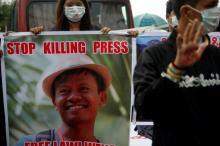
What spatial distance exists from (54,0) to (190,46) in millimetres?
5439

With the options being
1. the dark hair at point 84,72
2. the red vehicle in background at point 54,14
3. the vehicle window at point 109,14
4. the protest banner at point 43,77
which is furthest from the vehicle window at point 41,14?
the dark hair at point 84,72

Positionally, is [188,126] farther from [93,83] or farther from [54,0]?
[54,0]

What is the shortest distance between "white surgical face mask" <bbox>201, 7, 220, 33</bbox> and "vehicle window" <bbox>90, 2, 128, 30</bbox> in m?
4.91

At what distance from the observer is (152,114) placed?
215 cm

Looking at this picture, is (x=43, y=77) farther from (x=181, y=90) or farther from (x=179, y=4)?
(x=181, y=90)

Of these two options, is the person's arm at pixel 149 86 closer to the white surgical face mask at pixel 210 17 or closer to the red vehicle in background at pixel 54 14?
the white surgical face mask at pixel 210 17

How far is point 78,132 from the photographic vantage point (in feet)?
14.5

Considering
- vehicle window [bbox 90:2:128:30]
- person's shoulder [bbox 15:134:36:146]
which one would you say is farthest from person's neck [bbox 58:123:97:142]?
vehicle window [bbox 90:2:128:30]

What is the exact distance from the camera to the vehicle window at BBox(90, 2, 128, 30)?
727cm

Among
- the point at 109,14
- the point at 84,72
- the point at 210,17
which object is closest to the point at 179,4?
the point at 210,17

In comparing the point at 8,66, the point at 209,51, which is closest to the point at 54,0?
the point at 8,66

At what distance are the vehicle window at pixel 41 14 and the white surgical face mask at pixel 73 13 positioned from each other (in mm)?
2225

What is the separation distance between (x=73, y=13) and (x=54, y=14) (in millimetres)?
2450

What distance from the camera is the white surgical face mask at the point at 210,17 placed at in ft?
7.36
